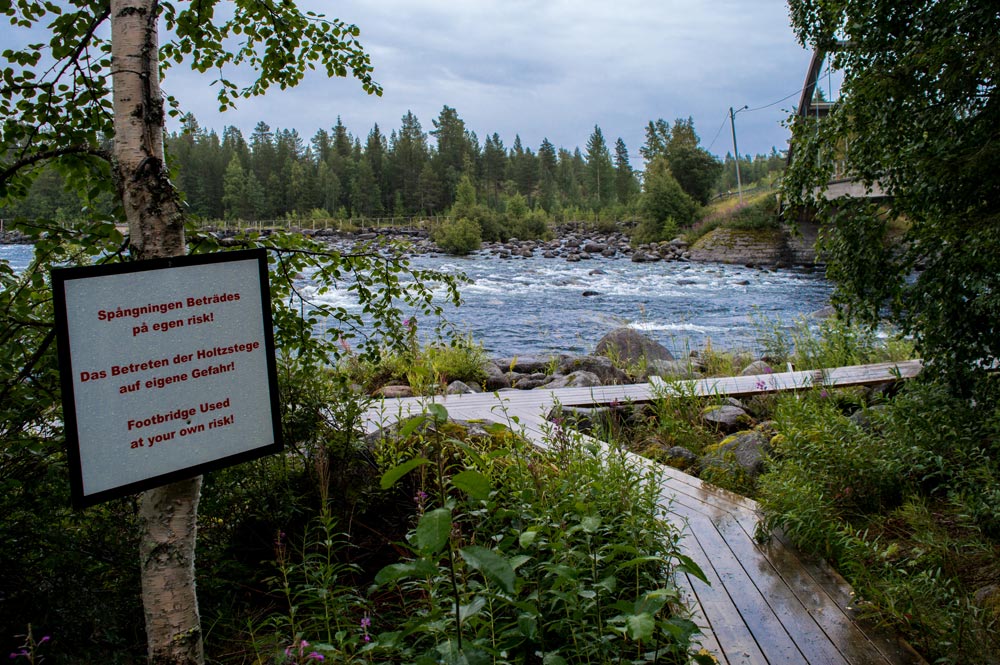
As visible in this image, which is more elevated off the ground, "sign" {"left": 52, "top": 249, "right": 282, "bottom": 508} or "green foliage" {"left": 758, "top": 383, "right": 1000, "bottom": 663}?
"sign" {"left": 52, "top": 249, "right": 282, "bottom": 508}

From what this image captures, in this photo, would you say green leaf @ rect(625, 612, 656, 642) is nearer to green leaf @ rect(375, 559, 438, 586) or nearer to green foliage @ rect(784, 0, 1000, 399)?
green leaf @ rect(375, 559, 438, 586)

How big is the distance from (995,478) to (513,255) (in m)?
31.2

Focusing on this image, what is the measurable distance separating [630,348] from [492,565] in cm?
821

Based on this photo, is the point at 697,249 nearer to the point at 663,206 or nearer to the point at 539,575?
the point at 663,206

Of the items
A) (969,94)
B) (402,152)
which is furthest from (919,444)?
(402,152)

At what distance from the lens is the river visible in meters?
13.6

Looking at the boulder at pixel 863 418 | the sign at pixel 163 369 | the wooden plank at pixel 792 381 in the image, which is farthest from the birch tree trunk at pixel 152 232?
the wooden plank at pixel 792 381

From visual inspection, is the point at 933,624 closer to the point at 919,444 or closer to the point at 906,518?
the point at 906,518

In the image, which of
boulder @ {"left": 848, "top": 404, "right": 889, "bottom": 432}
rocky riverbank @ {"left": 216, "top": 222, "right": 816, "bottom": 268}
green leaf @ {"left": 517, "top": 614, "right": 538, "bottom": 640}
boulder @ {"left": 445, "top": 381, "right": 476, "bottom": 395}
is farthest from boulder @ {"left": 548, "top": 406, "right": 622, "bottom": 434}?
rocky riverbank @ {"left": 216, "top": 222, "right": 816, "bottom": 268}

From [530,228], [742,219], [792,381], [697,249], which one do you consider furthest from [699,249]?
[792,381]

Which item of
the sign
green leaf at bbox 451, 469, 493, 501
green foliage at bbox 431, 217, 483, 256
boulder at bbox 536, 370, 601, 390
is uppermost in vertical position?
green foliage at bbox 431, 217, 483, 256

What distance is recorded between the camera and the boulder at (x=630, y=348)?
9.47m

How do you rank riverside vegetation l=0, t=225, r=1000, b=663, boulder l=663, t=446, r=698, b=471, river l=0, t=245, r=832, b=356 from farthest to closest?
river l=0, t=245, r=832, b=356 < boulder l=663, t=446, r=698, b=471 < riverside vegetation l=0, t=225, r=1000, b=663

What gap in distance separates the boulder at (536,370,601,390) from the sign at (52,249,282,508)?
235 inches
